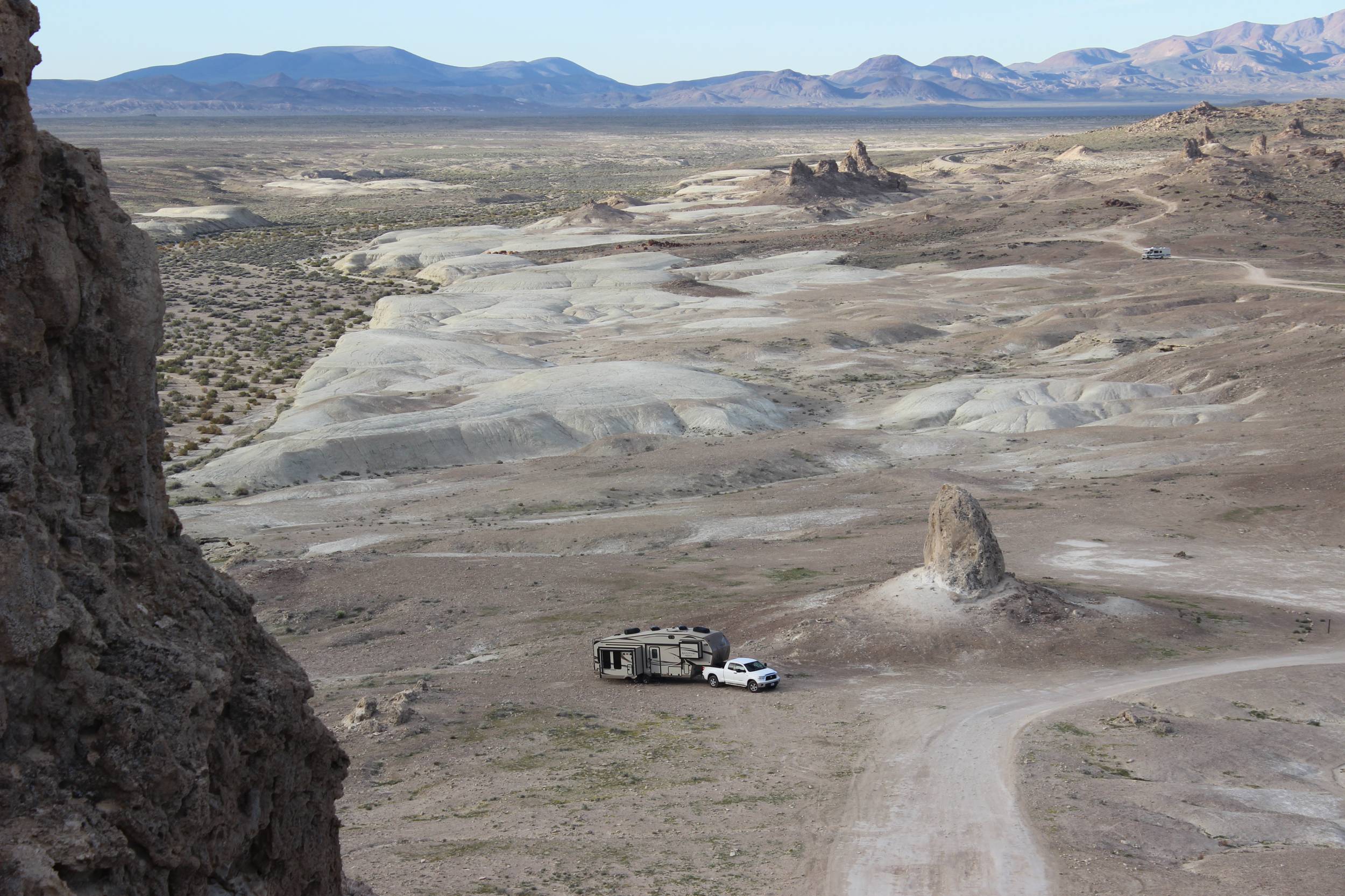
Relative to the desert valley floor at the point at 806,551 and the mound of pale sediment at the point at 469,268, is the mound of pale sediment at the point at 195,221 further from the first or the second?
the mound of pale sediment at the point at 469,268

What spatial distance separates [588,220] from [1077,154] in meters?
79.4

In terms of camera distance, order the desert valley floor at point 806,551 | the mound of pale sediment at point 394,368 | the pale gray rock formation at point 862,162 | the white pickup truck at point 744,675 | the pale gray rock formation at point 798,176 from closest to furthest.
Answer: the desert valley floor at point 806,551 → the white pickup truck at point 744,675 → the mound of pale sediment at point 394,368 → the pale gray rock formation at point 798,176 → the pale gray rock formation at point 862,162

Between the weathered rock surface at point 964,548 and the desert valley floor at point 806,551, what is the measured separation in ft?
1.84

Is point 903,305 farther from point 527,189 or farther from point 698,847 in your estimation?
point 527,189

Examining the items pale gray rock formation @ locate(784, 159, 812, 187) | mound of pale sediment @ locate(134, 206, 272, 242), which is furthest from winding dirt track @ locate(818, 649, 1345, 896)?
pale gray rock formation @ locate(784, 159, 812, 187)

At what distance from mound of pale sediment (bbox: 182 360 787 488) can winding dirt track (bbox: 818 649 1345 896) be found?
28.7 m

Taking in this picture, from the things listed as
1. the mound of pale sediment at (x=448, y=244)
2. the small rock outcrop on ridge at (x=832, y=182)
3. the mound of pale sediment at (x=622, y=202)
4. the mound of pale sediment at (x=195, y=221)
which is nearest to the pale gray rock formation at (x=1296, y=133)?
the small rock outcrop on ridge at (x=832, y=182)

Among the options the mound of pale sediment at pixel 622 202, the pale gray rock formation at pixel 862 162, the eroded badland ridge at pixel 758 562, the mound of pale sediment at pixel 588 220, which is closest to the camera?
the eroded badland ridge at pixel 758 562

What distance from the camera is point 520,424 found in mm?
54625

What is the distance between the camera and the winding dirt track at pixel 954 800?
17.5 metres

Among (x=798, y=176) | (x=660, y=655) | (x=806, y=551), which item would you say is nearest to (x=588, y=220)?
(x=798, y=176)

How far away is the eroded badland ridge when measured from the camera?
1688cm

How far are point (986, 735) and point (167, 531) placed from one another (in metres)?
15.5

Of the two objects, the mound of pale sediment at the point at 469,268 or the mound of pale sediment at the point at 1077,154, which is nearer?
the mound of pale sediment at the point at 469,268
